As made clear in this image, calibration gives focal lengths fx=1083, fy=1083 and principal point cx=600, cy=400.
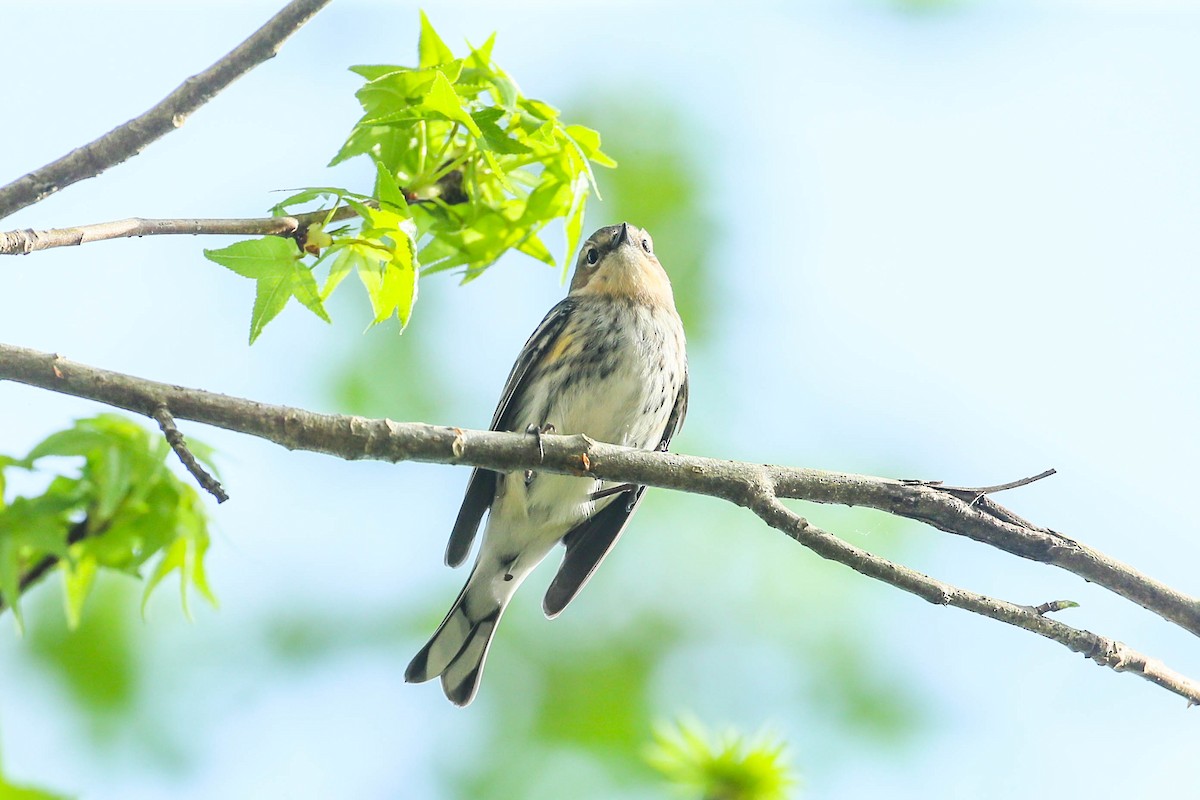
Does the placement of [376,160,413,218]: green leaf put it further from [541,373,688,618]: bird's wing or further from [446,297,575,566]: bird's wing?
[541,373,688,618]: bird's wing

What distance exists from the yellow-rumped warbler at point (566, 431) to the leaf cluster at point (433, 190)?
1.37m

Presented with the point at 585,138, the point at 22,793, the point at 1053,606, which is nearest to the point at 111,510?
the point at 22,793

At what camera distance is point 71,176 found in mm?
2961

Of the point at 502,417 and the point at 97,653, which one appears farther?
the point at 97,653

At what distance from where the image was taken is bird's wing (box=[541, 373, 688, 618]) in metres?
5.30

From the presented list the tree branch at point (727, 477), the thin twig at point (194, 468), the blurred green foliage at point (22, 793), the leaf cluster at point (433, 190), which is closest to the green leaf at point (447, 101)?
the leaf cluster at point (433, 190)

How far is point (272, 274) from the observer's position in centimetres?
299

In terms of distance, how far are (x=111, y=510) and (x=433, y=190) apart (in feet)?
6.22

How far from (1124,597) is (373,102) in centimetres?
270

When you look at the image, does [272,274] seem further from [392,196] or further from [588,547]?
[588,547]

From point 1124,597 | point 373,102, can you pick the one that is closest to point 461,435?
point 373,102

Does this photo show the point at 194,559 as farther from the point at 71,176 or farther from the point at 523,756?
the point at 523,756

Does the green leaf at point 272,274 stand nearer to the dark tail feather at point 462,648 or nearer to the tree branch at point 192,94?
the tree branch at point 192,94

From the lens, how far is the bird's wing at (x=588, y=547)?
17.4 ft
